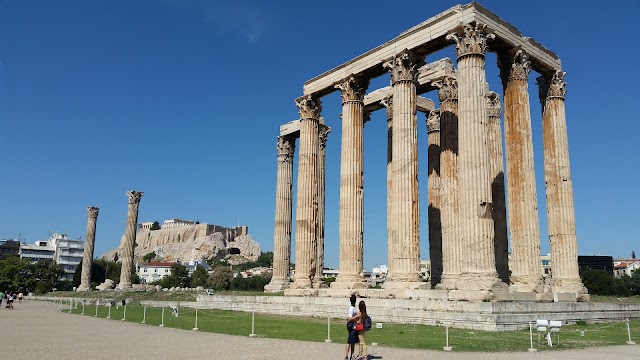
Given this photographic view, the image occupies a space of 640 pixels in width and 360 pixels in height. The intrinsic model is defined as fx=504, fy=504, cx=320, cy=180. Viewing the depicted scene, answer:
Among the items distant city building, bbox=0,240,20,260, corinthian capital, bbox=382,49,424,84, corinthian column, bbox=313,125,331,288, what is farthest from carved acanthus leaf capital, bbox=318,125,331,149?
distant city building, bbox=0,240,20,260

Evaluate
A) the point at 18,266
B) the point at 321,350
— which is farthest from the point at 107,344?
the point at 18,266

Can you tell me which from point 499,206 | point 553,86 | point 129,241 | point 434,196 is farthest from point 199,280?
point 553,86

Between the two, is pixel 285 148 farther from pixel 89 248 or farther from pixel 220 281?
pixel 220 281

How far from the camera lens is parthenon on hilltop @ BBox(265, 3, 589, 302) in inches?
987

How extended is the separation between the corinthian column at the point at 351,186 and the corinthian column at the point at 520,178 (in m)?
9.24

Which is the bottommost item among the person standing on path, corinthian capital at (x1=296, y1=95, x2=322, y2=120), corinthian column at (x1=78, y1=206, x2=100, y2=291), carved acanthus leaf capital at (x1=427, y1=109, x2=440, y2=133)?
the person standing on path

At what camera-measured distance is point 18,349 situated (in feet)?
50.0

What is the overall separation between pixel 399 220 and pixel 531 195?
7.51 m

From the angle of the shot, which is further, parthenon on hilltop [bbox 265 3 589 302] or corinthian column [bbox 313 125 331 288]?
corinthian column [bbox 313 125 331 288]

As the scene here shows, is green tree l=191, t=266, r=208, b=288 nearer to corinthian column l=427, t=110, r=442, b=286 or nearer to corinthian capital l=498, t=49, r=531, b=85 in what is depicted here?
corinthian column l=427, t=110, r=442, b=286

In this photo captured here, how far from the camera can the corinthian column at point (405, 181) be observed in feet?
91.6

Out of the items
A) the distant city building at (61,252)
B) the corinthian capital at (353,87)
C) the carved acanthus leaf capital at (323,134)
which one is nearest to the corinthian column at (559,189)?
the corinthian capital at (353,87)

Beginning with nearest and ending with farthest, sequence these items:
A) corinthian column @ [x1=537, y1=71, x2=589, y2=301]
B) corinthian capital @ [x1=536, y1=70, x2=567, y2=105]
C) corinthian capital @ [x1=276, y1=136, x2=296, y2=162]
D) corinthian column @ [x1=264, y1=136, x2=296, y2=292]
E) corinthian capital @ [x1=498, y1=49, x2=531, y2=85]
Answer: corinthian capital @ [x1=498, y1=49, x2=531, y2=85]
corinthian column @ [x1=537, y1=71, x2=589, y2=301]
corinthian capital @ [x1=536, y1=70, x2=567, y2=105]
corinthian column @ [x1=264, y1=136, x2=296, y2=292]
corinthian capital @ [x1=276, y1=136, x2=296, y2=162]

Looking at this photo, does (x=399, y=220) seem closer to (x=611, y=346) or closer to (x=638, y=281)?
(x=611, y=346)
